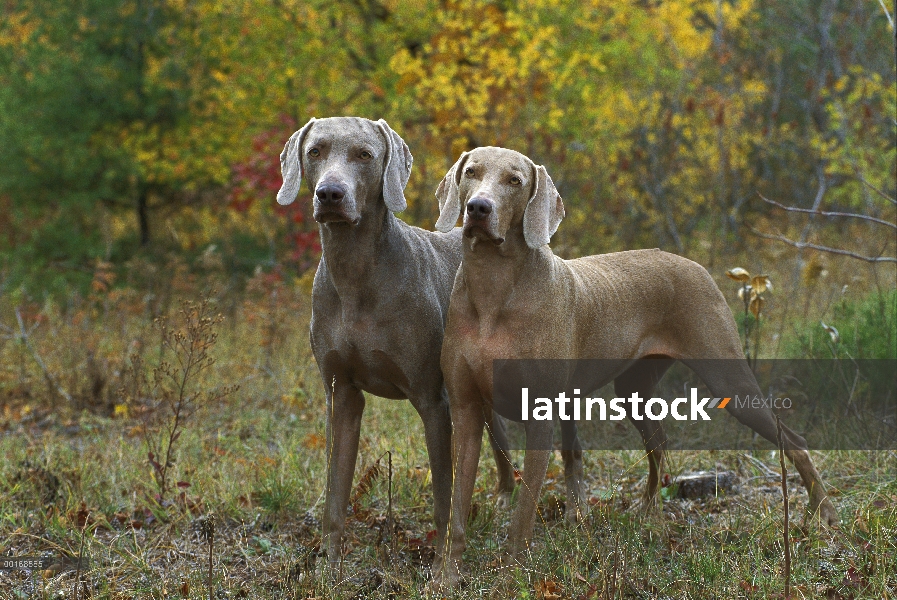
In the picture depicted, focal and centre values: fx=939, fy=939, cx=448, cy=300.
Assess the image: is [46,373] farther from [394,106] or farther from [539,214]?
[394,106]

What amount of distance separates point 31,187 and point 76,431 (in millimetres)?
5313

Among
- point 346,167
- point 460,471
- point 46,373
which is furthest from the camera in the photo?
point 46,373

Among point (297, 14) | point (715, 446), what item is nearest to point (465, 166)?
point (715, 446)

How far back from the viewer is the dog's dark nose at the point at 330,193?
133 inches

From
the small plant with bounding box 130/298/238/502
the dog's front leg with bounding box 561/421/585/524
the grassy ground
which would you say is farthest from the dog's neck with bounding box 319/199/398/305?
the dog's front leg with bounding box 561/421/585/524

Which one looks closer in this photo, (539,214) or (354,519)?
(539,214)

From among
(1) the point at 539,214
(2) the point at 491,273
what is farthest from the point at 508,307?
(1) the point at 539,214

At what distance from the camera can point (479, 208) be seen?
3314 millimetres

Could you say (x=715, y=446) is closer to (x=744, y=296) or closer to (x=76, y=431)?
(x=744, y=296)

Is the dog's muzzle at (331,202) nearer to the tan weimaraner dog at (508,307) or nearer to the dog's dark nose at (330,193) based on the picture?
the dog's dark nose at (330,193)

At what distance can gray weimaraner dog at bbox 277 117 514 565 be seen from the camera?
362 centimetres

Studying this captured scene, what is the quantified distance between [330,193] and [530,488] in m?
1.34

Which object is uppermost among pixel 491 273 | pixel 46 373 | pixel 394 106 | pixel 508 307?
pixel 394 106

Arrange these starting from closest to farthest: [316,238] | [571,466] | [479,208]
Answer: [479,208], [571,466], [316,238]
